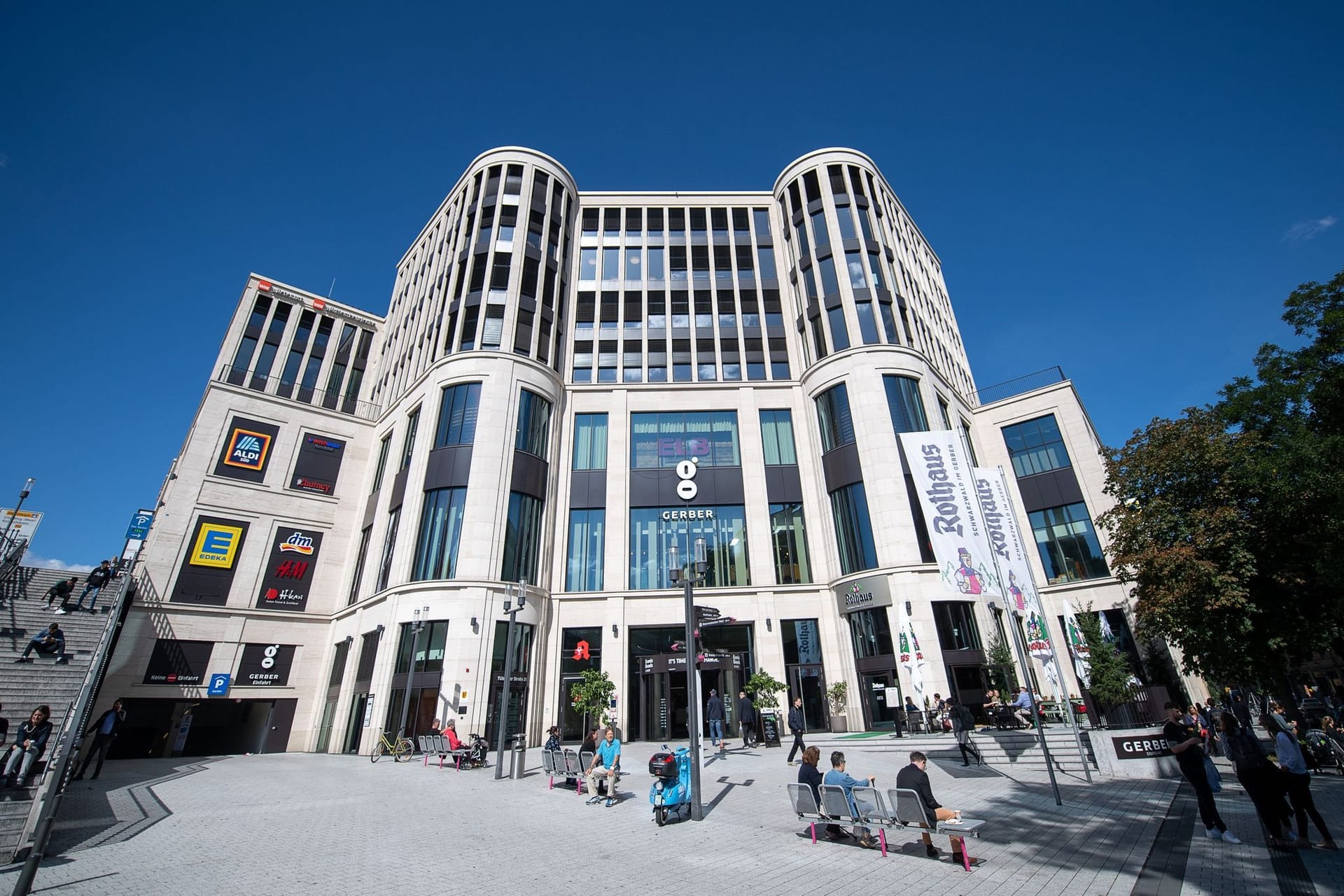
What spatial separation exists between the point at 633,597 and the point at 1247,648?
24.3 meters

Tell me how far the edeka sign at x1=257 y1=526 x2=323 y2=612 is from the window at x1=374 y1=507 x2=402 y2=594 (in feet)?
20.6

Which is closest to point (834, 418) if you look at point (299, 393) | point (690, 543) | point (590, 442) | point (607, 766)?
point (690, 543)

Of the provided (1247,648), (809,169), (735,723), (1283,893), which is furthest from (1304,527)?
(809,169)

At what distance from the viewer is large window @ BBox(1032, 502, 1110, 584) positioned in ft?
104

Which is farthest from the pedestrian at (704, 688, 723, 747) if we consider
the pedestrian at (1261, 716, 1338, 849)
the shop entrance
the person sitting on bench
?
the pedestrian at (1261, 716, 1338, 849)

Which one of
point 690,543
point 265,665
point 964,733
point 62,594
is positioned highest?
point 690,543

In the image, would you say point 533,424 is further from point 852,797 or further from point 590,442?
point 852,797

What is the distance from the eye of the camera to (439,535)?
1097 inches

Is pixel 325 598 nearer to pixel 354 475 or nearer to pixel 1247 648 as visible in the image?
pixel 354 475

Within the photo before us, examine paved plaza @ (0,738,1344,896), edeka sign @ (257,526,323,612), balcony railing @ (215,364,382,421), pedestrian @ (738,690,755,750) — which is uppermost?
balcony railing @ (215,364,382,421)

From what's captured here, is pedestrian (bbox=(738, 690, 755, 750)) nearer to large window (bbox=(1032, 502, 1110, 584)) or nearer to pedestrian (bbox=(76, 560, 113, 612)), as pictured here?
large window (bbox=(1032, 502, 1110, 584))

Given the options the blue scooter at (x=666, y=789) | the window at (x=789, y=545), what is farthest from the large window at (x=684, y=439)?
the blue scooter at (x=666, y=789)

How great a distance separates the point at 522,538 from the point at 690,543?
9067mm

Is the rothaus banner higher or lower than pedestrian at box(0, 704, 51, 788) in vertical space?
higher
